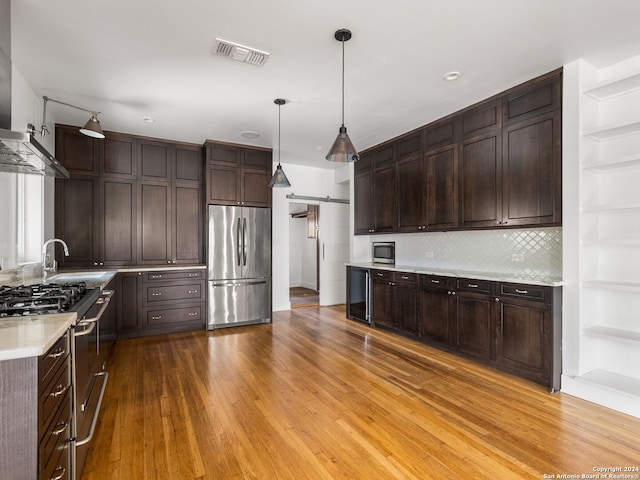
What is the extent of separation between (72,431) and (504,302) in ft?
11.0

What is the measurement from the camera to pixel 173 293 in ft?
15.4

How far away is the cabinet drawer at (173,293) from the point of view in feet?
14.9

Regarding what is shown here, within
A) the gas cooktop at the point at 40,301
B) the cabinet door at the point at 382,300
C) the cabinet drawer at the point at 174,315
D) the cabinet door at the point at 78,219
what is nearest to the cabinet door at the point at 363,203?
the cabinet door at the point at 382,300

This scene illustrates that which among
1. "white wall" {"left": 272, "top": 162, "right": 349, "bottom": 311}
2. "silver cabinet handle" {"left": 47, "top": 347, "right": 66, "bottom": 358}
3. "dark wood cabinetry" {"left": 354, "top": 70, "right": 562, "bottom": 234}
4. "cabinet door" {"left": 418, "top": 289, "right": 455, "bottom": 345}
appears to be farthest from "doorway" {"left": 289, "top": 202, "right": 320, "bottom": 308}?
"silver cabinet handle" {"left": 47, "top": 347, "right": 66, "bottom": 358}

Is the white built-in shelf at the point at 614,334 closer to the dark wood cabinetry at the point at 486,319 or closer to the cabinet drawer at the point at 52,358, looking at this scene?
the dark wood cabinetry at the point at 486,319

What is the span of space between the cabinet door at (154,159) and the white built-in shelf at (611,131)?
16.3 feet

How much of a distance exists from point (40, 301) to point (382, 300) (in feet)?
12.6

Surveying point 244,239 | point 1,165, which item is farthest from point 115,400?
point 244,239

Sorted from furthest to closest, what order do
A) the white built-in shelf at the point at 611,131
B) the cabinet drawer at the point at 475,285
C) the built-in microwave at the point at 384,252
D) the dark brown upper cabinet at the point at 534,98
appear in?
the built-in microwave at the point at 384,252, the cabinet drawer at the point at 475,285, the dark brown upper cabinet at the point at 534,98, the white built-in shelf at the point at 611,131

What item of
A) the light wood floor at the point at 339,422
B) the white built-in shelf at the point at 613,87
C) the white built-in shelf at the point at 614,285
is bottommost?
the light wood floor at the point at 339,422

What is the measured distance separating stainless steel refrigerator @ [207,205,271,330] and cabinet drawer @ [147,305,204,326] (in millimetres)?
186

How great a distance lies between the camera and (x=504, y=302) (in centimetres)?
320

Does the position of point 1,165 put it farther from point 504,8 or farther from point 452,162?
point 452,162

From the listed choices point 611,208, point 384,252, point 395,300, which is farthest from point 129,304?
point 611,208
